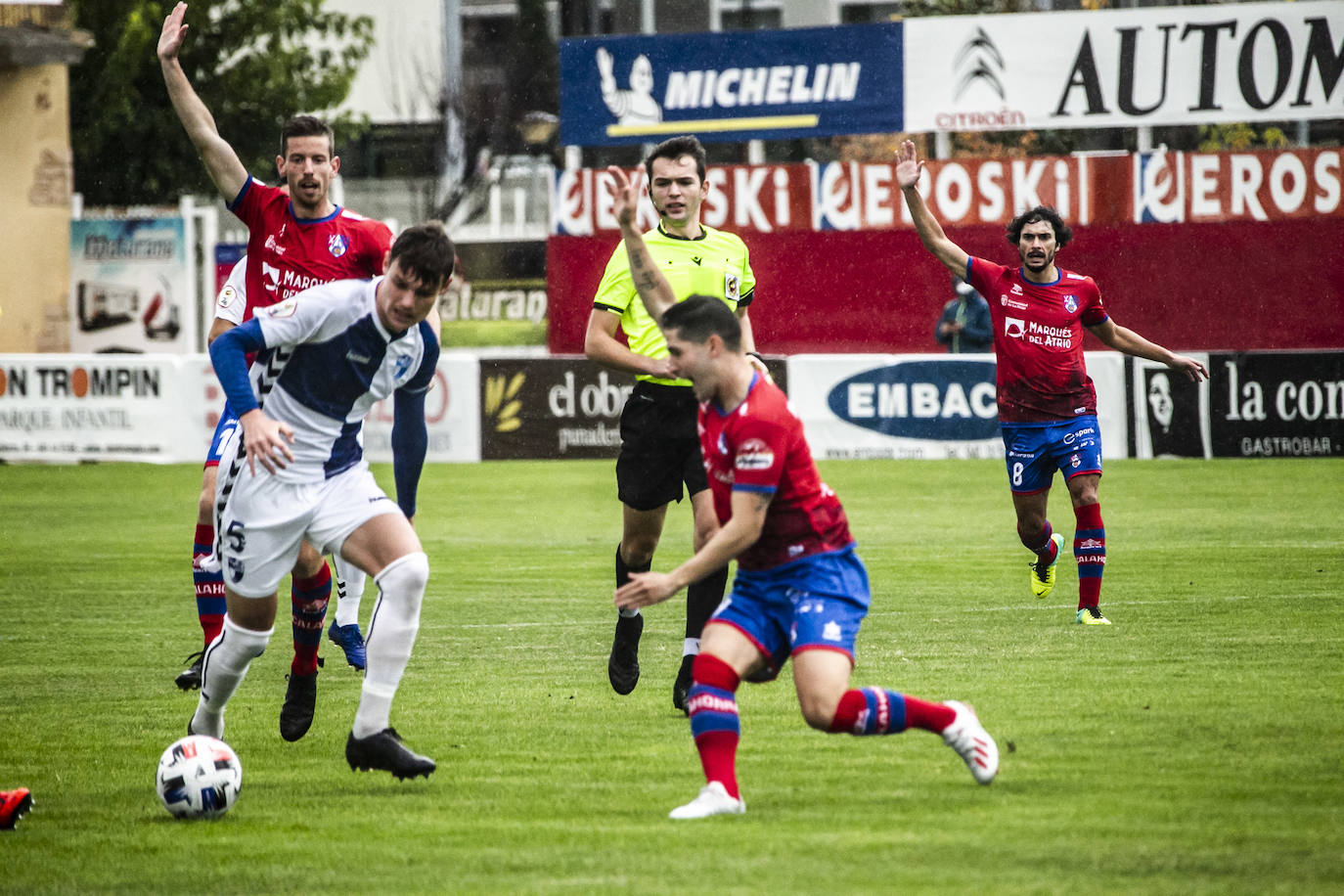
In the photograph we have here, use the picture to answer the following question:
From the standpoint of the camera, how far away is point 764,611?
586 cm

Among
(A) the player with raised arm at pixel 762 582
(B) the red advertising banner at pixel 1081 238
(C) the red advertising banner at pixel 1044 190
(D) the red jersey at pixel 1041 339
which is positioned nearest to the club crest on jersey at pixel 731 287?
(A) the player with raised arm at pixel 762 582

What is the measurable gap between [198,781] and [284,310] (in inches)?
64.7

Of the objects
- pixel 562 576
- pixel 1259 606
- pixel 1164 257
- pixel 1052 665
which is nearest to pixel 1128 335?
pixel 1259 606

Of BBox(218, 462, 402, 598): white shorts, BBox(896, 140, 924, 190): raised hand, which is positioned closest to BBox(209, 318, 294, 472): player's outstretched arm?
BBox(218, 462, 402, 598): white shorts

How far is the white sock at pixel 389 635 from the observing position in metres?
6.20

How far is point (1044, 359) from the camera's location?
10.6m

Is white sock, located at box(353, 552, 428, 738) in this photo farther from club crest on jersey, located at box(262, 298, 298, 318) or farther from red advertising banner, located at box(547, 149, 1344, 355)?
red advertising banner, located at box(547, 149, 1344, 355)

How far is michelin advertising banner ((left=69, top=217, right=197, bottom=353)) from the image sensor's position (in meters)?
34.6

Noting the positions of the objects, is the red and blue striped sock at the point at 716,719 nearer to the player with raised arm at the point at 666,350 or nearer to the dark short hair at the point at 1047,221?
the player with raised arm at the point at 666,350

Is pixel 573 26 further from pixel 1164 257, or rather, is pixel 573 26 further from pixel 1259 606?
pixel 1259 606

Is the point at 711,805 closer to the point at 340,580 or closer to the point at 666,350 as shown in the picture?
the point at 666,350

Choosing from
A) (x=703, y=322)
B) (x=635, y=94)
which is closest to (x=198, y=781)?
(x=703, y=322)

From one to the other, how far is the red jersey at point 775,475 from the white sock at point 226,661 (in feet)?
5.88

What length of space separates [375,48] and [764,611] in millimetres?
46575
